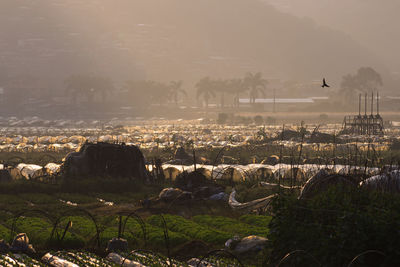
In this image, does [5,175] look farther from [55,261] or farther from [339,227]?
[339,227]

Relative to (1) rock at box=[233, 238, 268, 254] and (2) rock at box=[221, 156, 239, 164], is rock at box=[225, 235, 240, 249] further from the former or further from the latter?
(2) rock at box=[221, 156, 239, 164]

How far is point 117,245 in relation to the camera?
789 inches

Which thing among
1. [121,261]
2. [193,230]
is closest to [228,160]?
[193,230]

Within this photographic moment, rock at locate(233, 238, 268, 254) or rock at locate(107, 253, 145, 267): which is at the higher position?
rock at locate(233, 238, 268, 254)

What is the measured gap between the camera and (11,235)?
2089 cm

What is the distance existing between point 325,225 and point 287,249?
122cm

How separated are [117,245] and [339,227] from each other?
27.1ft

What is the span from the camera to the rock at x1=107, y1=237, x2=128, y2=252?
1994 cm

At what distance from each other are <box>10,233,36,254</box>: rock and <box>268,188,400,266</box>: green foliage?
8.10 m

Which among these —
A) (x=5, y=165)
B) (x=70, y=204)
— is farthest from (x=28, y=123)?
(x=70, y=204)

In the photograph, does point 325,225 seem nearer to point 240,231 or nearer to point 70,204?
point 240,231

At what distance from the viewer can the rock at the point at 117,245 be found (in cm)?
1994

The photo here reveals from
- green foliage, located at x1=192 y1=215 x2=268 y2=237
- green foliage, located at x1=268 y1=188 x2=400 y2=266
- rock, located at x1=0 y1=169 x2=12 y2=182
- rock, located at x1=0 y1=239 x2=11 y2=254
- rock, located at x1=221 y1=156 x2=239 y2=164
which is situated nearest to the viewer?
green foliage, located at x1=268 y1=188 x2=400 y2=266

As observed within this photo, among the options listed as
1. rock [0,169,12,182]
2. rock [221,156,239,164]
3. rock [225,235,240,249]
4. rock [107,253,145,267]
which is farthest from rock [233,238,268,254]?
rock [221,156,239,164]
